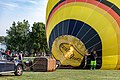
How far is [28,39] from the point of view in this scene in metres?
68.9

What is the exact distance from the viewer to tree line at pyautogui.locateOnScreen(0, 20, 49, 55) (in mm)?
67688

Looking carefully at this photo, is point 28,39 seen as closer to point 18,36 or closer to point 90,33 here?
point 18,36

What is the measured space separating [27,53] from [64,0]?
174 feet

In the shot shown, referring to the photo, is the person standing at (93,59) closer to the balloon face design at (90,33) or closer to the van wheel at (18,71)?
the balloon face design at (90,33)

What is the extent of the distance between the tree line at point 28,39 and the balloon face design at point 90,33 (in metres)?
50.5

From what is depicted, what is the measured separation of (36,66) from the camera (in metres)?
16.7

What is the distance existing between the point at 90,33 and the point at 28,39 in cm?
5329

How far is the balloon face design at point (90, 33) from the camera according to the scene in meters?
16.1

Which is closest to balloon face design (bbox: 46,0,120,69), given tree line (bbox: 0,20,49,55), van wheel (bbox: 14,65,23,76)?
van wheel (bbox: 14,65,23,76)

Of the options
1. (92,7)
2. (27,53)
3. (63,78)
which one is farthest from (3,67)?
(27,53)

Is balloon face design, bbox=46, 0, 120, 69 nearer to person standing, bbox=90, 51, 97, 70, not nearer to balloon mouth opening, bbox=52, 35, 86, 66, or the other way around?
balloon mouth opening, bbox=52, 35, 86, 66

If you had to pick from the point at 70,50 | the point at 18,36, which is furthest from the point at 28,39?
the point at 70,50

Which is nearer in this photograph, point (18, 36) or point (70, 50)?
point (70, 50)

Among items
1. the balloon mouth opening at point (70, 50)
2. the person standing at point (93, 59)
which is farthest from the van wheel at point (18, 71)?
the person standing at point (93, 59)
